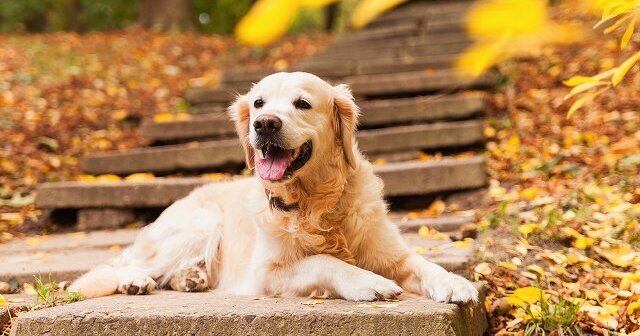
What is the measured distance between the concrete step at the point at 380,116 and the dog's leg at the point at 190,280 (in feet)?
8.23

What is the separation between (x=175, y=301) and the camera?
2686 mm

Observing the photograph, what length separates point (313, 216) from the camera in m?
2.75

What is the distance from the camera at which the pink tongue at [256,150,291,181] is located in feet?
8.98

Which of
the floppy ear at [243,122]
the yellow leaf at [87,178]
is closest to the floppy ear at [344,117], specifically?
the floppy ear at [243,122]

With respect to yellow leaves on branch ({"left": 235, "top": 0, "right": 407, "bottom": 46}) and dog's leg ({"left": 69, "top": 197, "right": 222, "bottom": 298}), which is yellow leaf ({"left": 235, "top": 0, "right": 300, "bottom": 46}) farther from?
dog's leg ({"left": 69, "top": 197, "right": 222, "bottom": 298})

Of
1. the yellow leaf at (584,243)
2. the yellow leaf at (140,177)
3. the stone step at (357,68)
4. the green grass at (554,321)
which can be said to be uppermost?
the stone step at (357,68)

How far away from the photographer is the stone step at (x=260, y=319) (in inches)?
86.7

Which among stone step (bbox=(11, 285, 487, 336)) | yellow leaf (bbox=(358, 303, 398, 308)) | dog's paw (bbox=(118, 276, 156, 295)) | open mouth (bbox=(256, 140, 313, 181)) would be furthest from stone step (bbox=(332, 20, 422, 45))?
yellow leaf (bbox=(358, 303, 398, 308))

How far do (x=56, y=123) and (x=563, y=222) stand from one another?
16.8 feet

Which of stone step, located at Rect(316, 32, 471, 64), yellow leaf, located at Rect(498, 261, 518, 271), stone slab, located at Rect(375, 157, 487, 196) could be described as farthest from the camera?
stone step, located at Rect(316, 32, 471, 64)

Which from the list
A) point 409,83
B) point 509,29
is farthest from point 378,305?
point 409,83

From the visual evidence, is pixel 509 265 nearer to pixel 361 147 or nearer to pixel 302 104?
pixel 302 104

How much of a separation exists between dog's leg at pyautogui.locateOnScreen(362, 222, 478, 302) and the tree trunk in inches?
391

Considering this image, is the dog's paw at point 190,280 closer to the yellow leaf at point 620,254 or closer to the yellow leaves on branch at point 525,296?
the yellow leaves on branch at point 525,296
